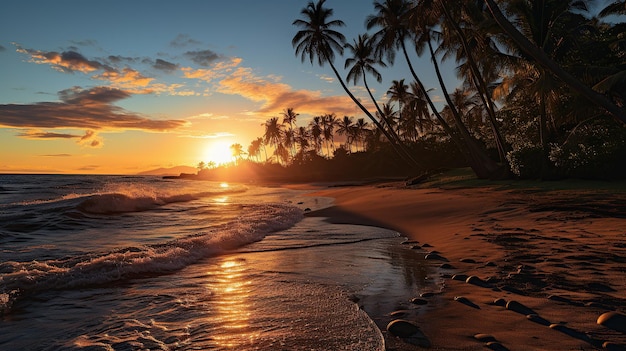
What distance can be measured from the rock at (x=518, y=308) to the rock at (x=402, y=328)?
3.94ft

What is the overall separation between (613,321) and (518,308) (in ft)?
2.65

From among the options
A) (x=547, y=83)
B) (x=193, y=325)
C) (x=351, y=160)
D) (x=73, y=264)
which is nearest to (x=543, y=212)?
(x=547, y=83)

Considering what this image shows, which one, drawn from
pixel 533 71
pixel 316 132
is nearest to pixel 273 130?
pixel 316 132

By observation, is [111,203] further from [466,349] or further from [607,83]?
[607,83]

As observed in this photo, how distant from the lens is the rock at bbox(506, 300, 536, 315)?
3849 mm

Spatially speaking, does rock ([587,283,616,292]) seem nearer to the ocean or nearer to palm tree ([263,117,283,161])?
the ocean

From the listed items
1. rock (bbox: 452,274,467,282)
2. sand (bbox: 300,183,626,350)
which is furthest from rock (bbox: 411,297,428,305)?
rock (bbox: 452,274,467,282)

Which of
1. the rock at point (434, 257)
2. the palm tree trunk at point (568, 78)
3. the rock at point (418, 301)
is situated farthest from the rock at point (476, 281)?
the palm tree trunk at point (568, 78)

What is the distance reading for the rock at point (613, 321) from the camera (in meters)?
3.27

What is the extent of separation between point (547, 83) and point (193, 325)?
18.6 meters

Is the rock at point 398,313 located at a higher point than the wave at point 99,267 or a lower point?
lower

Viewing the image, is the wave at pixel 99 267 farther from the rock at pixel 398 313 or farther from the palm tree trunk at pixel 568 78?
the palm tree trunk at pixel 568 78

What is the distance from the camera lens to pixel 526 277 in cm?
509

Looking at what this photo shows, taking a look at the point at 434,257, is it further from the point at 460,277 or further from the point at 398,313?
the point at 398,313
